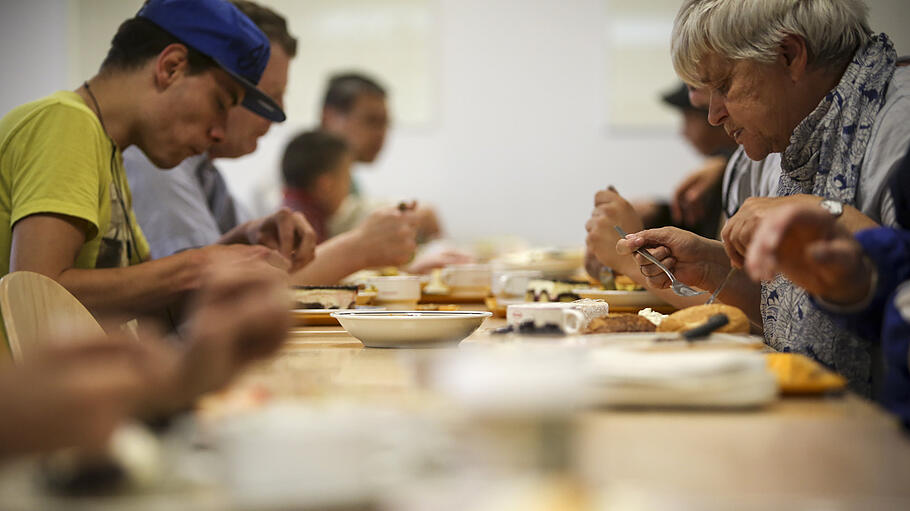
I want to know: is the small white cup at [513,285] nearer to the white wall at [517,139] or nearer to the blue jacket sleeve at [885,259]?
the blue jacket sleeve at [885,259]

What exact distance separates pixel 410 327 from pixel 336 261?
102cm

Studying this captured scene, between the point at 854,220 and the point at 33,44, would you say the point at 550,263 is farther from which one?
the point at 33,44

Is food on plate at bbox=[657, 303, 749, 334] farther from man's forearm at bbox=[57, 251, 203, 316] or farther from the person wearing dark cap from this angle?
the person wearing dark cap

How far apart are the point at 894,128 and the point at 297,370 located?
2.94ft

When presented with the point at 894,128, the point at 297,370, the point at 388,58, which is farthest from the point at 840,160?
the point at 388,58

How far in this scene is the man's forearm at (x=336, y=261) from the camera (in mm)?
2131

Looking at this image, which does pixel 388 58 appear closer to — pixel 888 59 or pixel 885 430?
pixel 888 59

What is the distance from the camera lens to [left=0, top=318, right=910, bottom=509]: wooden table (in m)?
0.54

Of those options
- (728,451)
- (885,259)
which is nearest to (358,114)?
(885,259)

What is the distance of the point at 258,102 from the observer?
1880 mm

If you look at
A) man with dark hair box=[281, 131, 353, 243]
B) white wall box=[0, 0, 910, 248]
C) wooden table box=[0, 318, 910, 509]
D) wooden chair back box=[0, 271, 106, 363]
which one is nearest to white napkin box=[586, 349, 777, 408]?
wooden table box=[0, 318, 910, 509]

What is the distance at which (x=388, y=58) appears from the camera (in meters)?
5.57

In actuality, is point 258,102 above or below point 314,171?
above

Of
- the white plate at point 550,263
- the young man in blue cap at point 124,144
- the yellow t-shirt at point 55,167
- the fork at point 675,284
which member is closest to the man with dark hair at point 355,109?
the white plate at point 550,263
